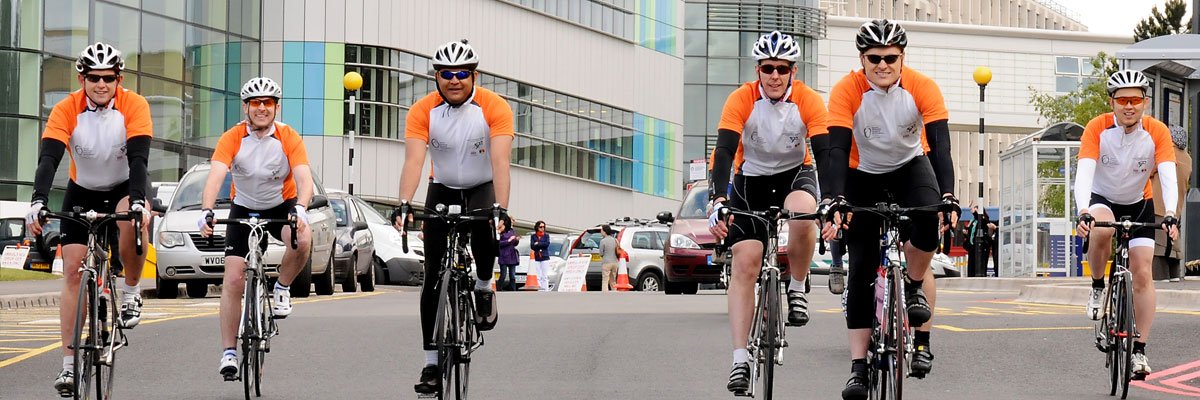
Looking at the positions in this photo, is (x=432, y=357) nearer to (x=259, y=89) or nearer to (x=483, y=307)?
(x=483, y=307)

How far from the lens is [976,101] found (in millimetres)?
85938

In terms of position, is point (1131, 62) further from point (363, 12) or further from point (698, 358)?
point (363, 12)

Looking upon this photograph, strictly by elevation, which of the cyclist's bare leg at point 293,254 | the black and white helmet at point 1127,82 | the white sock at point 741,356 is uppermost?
the black and white helmet at point 1127,82

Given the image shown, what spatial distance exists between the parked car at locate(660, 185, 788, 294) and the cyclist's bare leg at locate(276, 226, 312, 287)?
14.2 metres

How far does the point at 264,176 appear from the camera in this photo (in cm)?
1181

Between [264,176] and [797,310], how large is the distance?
10.7ft

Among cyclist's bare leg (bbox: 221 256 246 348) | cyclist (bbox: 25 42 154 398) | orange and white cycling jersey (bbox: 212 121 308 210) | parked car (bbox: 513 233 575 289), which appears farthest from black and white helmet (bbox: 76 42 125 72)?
parked car (bbox: 513 233 575 289)

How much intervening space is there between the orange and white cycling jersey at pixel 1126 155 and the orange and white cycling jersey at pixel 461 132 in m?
4.06

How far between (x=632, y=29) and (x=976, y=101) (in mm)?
24065

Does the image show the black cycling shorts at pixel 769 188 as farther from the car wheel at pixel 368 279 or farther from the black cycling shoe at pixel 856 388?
the car wheel at pixel 368 279

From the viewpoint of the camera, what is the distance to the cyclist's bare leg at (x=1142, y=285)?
12.2 m

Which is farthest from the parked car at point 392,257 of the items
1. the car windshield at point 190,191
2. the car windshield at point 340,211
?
the car windshield at point 190,191

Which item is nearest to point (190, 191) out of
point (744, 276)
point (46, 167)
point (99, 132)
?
point (99, 132)

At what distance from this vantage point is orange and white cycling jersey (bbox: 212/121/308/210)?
11828mm
